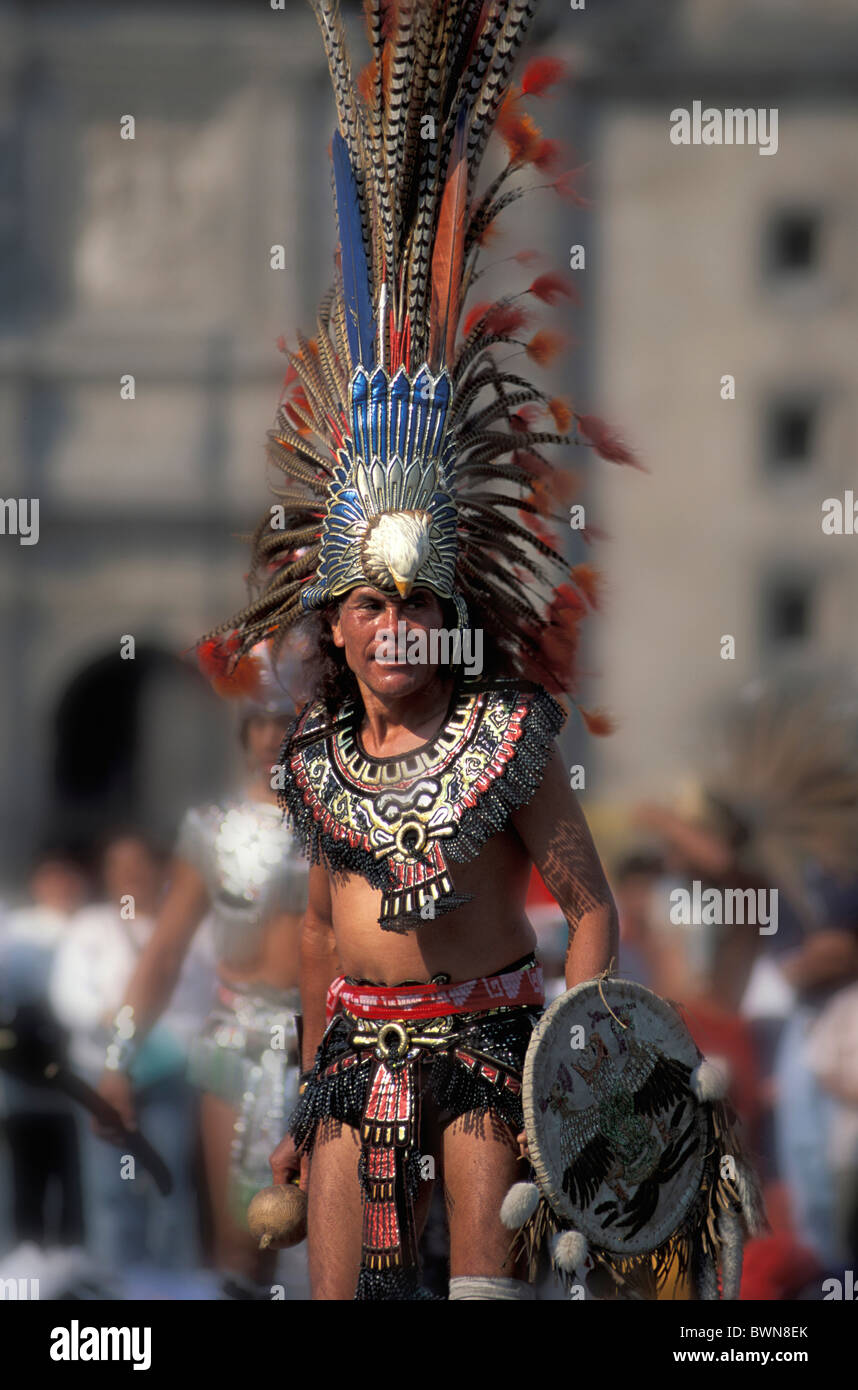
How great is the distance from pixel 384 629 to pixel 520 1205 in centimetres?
120

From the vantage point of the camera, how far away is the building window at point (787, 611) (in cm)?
1185

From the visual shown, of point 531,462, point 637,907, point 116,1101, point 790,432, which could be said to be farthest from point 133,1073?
point 790,432

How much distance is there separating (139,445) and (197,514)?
0.59 metres

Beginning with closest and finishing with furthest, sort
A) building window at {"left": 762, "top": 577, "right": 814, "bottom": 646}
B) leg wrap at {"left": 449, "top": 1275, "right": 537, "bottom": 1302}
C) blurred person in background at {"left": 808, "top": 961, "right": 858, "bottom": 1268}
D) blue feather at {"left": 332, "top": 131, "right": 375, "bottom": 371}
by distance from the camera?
leg wrap at {"left": 449, "top": 1275, "right": 537, "bottom": 1302} → blue feather at {"left": 332, "top": 131, "right": 375, "bottom": 371} → blurred person in background at {"left": 808, "top": 961, "right": 858, "bottom": 1268} → building window at {"left": 762, "top": 577, "right": 814, "bottom": 646}

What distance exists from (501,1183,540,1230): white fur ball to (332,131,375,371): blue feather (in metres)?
1.78

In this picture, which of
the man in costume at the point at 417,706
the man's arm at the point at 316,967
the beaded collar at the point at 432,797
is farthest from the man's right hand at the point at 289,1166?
the beaded collar at the point at 432,797

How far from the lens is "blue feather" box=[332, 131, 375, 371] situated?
3.78 m

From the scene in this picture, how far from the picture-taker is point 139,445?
11297 mm

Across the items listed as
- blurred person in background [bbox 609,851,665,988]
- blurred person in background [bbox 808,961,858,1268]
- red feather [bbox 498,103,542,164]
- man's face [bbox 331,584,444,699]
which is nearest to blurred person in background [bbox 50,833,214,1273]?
blurred person in background [bbox 609,851,665,988]

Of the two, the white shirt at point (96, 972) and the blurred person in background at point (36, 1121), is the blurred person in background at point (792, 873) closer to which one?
the white shirt at point (96, 972)

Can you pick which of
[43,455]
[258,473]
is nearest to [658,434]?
[258,473]

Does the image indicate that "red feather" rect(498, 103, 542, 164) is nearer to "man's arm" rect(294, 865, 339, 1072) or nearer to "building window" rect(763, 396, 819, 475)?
"man's arm" rect(294, 865, 339, 1072)

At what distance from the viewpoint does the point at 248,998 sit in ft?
16.6

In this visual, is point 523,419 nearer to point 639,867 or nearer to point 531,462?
point 531,462
